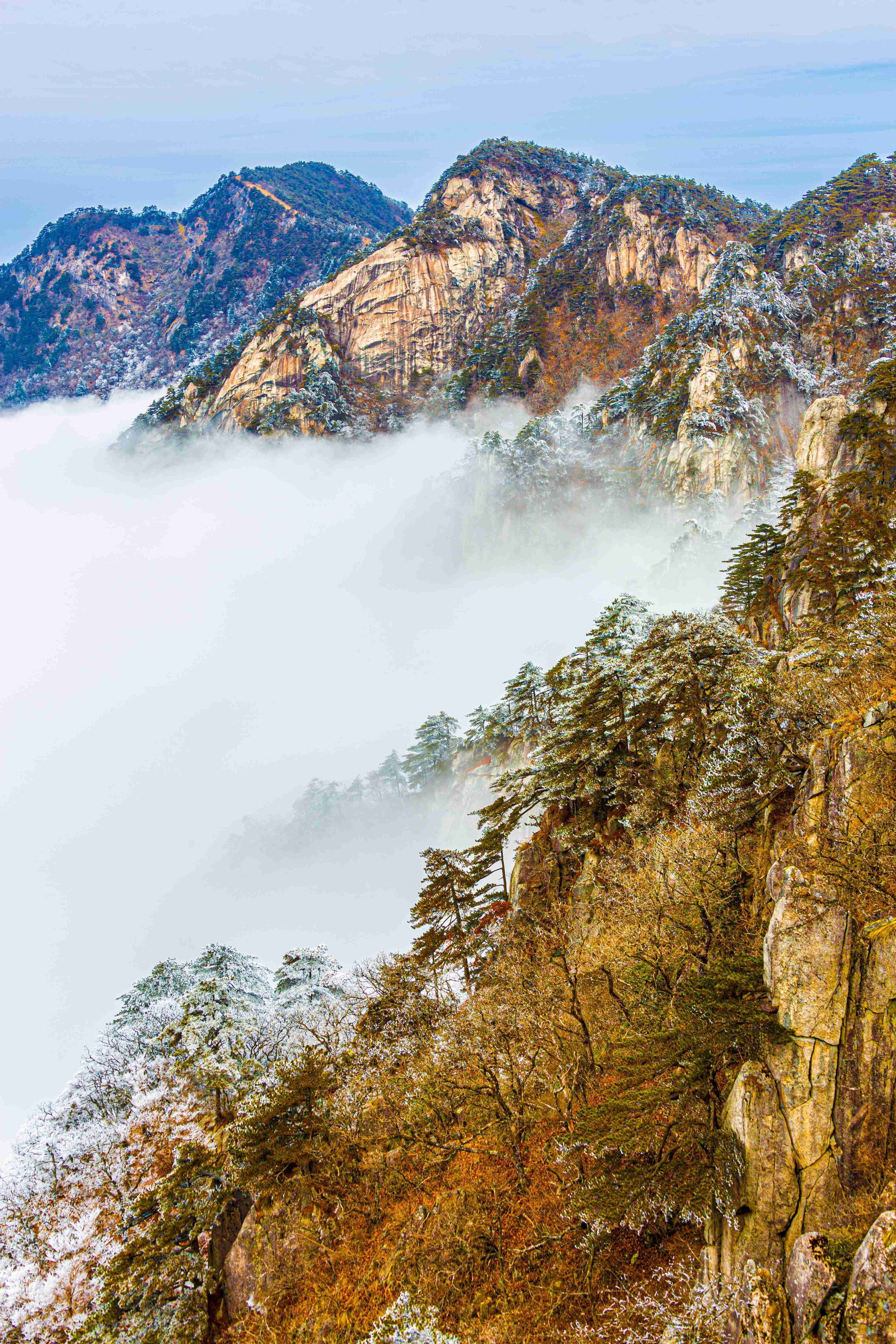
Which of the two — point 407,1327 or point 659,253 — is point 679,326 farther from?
point 407,1327

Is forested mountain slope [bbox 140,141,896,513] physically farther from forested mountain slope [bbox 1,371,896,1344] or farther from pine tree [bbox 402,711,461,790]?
forested mountain slope [bbox 1,371,896,1344]

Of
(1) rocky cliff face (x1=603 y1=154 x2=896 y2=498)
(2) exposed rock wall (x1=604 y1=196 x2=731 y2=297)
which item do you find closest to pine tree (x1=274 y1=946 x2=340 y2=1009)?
(1) rocky cliff face (x1=603 y1=154 x2=896 y2=498)

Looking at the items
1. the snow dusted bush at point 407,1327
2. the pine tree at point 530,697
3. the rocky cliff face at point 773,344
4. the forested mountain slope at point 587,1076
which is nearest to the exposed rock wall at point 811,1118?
A: the forested mountain slope at point 587,1076

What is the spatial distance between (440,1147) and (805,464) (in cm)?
5729

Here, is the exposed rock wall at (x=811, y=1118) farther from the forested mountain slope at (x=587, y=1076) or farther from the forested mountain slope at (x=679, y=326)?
the forested mountain slope at (x=679, y=326)

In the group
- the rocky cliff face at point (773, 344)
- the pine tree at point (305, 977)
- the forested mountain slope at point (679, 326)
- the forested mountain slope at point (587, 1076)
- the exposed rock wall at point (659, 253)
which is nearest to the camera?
the forested mountain slope at point (587, 1076)

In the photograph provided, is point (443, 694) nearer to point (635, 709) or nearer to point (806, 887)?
point (635, 709)

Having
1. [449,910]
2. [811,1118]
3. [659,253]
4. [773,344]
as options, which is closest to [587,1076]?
[811,1118]

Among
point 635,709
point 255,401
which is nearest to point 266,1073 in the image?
point 635,709

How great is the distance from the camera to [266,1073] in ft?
91.7

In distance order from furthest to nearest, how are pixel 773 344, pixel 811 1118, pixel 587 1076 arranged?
pixel 773 344 < pixel 587 1076 < pixel 811 1118

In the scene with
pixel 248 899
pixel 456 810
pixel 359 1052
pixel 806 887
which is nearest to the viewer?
pixel 806 887

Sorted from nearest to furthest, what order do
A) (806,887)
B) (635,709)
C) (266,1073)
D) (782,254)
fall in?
(806,887), (266,1073), (635,709), (782,254)

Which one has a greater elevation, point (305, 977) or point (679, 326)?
point (679, 326)
